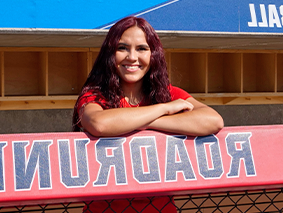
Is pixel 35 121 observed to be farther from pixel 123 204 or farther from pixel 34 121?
pixel 123 204

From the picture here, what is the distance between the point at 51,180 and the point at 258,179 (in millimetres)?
714

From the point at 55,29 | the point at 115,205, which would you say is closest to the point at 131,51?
the point at 115,205

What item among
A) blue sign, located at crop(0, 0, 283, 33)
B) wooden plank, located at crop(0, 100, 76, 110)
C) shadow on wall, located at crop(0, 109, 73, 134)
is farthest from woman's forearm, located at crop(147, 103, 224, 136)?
shadow on wall, located at crop(0, 109, 73, 134)

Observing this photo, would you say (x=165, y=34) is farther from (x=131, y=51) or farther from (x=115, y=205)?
(x=115, y=205)

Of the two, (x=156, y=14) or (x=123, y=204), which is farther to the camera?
(x=156, y=14)

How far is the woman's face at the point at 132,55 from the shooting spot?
170cm

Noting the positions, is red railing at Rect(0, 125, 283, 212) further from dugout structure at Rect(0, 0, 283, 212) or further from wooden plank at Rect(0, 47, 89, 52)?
wooden plank at Rect(0, 47, 89, 52)

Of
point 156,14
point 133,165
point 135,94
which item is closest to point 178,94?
point 135,94

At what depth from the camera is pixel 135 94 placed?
1831 millimetres

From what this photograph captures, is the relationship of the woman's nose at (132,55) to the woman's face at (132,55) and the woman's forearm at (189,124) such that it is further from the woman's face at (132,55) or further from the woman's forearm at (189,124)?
the woman's forearm at (189,124)

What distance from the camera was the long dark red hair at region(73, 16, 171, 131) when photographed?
1.70 metres

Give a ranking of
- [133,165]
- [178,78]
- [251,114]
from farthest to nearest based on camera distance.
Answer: [251,114], [178,78], [133,165]

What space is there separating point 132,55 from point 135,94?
22 centimetres

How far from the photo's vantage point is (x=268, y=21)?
16.8ft
